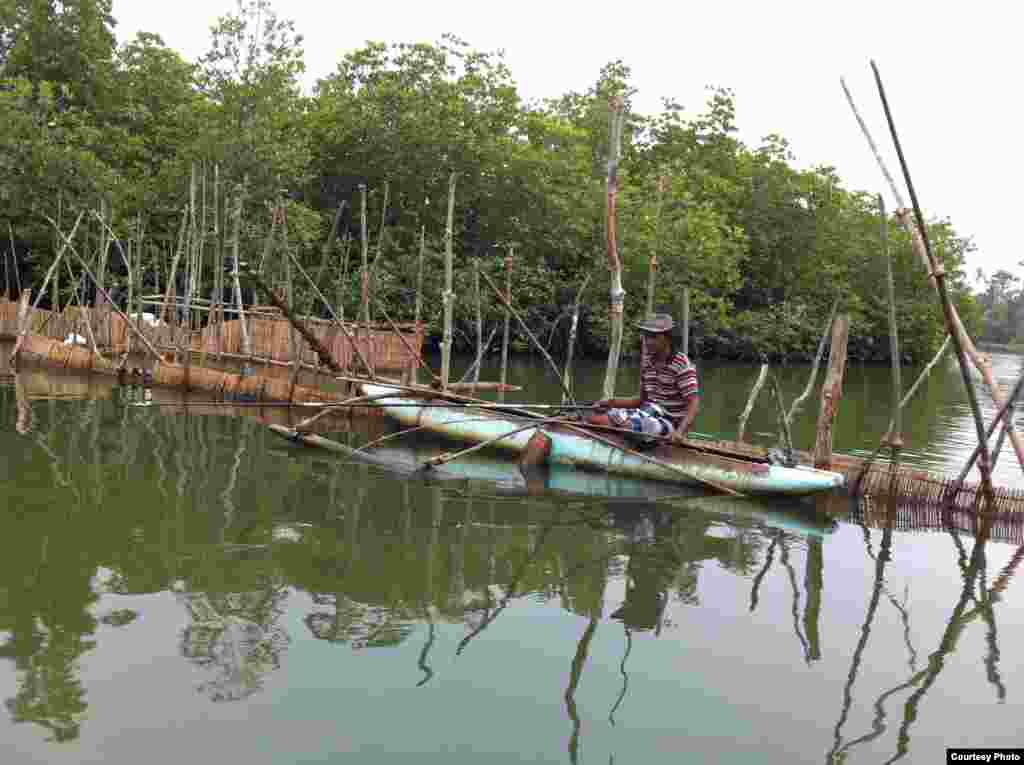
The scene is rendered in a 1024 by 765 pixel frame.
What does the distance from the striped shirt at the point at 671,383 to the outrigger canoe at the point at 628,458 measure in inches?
19.6

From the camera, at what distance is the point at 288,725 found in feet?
12.8

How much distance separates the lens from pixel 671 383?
912cm

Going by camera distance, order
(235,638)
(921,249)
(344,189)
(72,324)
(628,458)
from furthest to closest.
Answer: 1. (344,189)
2. (72,324)
3. (628,458)
4. (921,249)
5. (235,638)

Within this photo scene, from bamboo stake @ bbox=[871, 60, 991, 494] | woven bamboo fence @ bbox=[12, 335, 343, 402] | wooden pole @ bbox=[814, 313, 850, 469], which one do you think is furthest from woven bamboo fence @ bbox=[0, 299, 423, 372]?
bamboo stake @ bbox=[871, 60, 991, 494]

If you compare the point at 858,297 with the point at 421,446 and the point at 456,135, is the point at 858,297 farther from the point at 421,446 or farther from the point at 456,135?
the point at 421,446

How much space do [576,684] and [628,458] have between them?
463 cm

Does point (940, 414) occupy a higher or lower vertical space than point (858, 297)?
lower

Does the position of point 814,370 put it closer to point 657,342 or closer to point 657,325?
point 657,342

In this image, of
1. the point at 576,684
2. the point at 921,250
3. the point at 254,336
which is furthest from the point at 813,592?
the point at 254,336

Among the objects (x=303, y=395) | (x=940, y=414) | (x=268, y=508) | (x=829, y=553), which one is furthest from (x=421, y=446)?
(x=940, y=414)

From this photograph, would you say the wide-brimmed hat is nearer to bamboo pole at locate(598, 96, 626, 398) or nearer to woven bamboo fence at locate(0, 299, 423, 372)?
bamboo pole at locate(598, 96, 626, 398)

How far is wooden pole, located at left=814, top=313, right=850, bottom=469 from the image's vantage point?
8.53m

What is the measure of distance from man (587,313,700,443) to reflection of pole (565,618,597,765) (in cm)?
385

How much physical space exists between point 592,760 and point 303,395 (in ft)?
29.7
